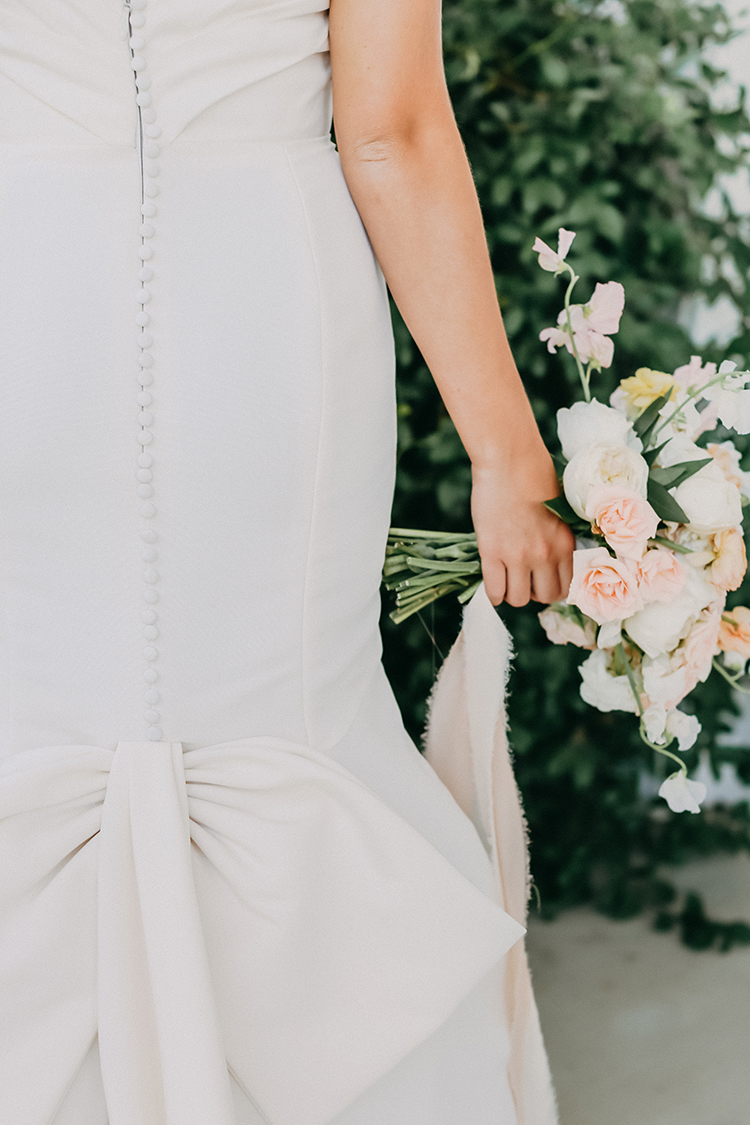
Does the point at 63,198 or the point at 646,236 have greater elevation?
the point at 646,236

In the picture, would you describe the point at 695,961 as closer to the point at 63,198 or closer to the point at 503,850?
the point at 503,850

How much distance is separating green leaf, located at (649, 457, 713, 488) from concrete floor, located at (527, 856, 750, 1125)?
101 cm

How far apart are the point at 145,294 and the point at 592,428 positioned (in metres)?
0.46

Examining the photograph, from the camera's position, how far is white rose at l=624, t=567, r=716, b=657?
37.3 inches

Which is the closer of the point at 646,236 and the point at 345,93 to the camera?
the point at 345,93

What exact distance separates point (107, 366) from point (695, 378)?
61 cm

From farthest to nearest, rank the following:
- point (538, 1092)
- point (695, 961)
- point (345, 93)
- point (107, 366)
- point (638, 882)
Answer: point (638, 882) < point (695, 961) < point (538, 1092) < point (345, 93) < point (107, 366)

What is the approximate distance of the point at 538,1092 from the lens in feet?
3.74

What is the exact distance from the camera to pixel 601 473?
92 cm

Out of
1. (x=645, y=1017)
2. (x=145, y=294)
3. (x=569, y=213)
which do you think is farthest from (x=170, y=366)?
(x=645, y=1017)

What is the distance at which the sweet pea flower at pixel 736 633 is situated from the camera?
1053 millimetres

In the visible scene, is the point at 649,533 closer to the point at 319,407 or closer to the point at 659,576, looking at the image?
the point at 659,576

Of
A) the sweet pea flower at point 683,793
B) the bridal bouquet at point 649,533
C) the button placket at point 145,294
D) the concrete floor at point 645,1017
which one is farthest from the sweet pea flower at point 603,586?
the concrete floor at point 645,1017

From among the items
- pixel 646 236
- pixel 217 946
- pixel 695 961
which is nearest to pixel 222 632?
pixel 217 946
